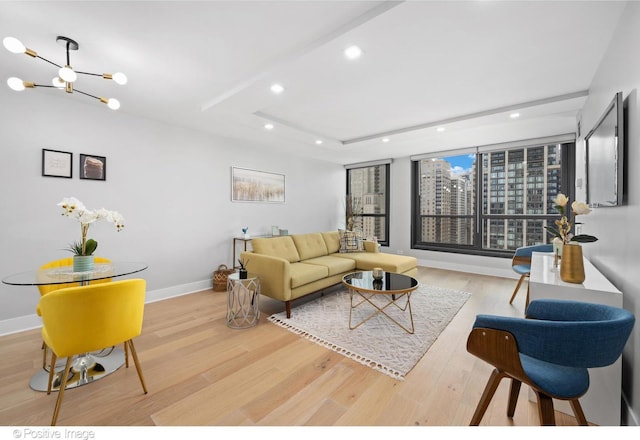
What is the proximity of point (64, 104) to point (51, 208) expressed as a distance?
1.17 meters

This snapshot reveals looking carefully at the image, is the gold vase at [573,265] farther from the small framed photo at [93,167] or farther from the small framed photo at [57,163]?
the small framed photo at [57,163]

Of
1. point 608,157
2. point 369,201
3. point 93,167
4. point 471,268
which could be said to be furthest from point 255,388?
point 369,201

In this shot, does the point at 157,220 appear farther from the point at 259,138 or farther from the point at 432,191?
the point at 432,191

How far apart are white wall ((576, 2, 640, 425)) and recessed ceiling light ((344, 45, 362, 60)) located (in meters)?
1.59

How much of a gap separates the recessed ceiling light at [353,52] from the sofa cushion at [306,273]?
227 centimetres

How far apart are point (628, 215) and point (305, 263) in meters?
3.11

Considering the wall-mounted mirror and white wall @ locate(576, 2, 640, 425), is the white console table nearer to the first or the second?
white wall @ locate(576, 2, 640, 425)

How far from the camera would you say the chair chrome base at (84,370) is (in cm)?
188

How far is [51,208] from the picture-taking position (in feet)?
9.53

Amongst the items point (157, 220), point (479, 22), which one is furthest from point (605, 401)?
point (157, 220)

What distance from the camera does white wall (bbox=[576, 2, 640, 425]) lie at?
1437mm

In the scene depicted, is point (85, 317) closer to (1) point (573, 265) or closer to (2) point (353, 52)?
(2) point (353, 52)

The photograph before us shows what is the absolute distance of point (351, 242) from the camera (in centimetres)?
464

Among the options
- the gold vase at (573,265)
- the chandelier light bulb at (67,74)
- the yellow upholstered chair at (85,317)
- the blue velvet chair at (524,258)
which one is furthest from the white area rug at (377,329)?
the chandelier light bulb at (67,74)
